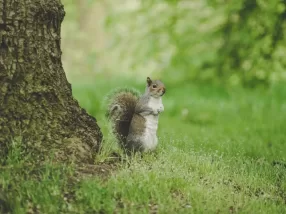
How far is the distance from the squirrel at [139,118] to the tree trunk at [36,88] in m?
0.36

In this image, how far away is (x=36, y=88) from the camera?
4.12m

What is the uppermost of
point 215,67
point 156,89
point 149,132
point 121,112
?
point 215,67

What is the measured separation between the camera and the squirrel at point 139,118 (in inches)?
177

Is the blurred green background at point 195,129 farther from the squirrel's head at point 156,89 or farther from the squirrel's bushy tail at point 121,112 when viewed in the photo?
the squirrel's head at point 156,89

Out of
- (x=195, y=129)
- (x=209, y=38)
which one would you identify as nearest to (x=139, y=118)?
(x=195, y=129)

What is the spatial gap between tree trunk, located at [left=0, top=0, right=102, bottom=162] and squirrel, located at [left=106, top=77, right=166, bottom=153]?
0.36 meters

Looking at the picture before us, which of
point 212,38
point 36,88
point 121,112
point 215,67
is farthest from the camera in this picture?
point 212,38

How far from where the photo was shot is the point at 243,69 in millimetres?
8953

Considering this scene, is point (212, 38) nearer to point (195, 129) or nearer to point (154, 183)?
point (195, 129)

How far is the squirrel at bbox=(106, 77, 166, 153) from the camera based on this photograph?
449 cm

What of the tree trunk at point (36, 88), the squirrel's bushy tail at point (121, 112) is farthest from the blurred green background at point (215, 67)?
the tree trunk at point (36, 88)

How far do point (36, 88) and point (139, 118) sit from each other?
2.79 feet

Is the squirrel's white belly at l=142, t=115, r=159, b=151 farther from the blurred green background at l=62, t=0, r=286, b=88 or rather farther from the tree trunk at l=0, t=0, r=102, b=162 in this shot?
the blurred green background at l=62, t=0, r=286, b=88

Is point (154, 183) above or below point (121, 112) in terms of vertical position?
below
